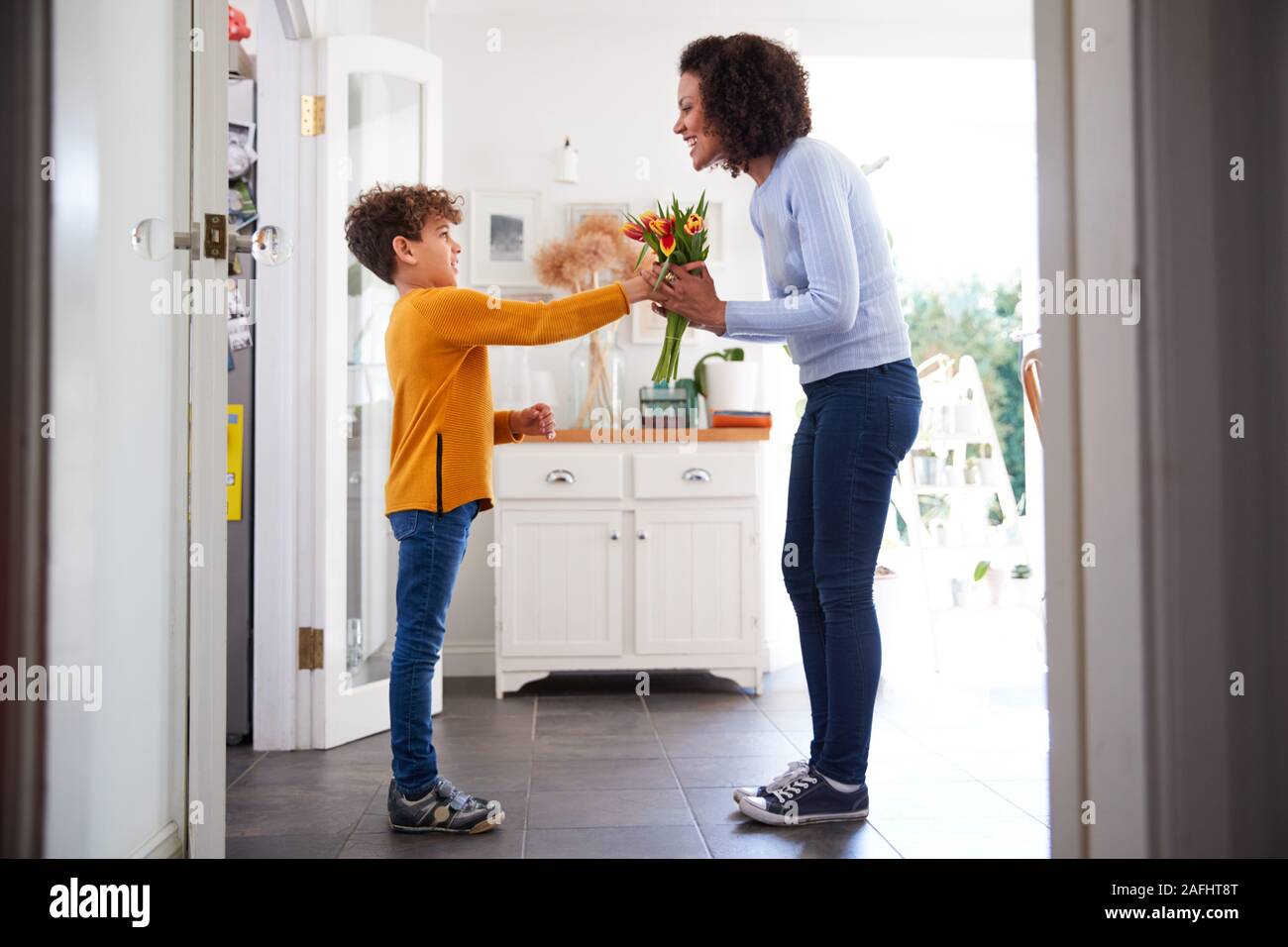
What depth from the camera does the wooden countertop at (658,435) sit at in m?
3.32

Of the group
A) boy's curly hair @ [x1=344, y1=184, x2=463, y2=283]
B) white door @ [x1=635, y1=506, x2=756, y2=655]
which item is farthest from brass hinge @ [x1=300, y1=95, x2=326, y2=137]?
white door @ [x1=635, y1=506, x2=756, y2=655]

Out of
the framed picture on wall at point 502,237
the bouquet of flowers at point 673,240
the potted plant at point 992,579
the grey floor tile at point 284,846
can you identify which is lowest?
the grey floor tile at point 284,846

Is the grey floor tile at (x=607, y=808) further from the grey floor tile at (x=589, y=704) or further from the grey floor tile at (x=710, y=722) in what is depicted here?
the grey floor tile at (x=589, y=704)

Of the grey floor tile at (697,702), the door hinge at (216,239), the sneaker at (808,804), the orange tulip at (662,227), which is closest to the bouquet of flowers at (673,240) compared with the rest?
the orange tulip at (662,227)

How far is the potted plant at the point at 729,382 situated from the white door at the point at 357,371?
116cm

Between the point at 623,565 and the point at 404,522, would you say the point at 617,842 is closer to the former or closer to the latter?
the point at 404,522

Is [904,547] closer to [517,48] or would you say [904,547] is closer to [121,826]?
[517,48]

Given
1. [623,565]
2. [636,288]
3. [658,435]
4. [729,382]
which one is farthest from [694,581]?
[636,288]

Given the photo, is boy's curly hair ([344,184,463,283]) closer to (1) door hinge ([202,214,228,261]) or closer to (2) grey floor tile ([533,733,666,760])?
(1) door hinge ([202,214,228,261])

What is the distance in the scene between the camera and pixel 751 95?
191cm

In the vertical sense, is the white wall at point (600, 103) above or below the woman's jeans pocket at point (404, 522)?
above
